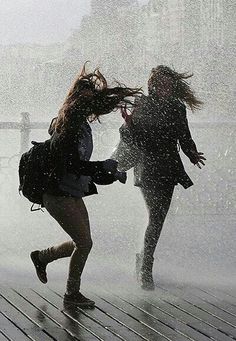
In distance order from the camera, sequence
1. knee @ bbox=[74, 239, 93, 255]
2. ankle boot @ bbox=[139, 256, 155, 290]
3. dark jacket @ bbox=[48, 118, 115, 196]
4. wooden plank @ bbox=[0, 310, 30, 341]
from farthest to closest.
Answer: ankle boot @ bbox=[139, 256, 155, 290], knee @ bbox=[74, 239, 93, 255], dark jacket @ bbox=[48, 118, 115, 196], wooden plank @ bbox=[0, 310, 30, 341]

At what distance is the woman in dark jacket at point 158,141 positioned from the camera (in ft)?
19.1

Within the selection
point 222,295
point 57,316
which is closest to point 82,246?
point 57,316

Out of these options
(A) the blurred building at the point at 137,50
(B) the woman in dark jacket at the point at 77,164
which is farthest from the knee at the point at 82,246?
(A) the blurred building at the point at 137,50

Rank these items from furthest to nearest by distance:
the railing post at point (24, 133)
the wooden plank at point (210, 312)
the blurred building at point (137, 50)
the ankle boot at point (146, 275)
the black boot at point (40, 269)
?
the blurred building at point (137, 50) < the railing post at point (24, 133) < the ankle boot at point (146, 275) < the black boot at point (40, 269) < the wooden plank at point (210, 312)

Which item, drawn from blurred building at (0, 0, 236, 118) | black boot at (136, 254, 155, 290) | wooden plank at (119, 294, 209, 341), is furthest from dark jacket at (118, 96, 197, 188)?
blurred building at (0, 0, 236, 118)

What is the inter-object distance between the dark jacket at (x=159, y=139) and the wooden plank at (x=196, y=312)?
0.73 metres

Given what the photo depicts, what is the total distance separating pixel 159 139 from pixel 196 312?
1319 millimetres

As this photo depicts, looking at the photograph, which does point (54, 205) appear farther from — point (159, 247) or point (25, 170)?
point (159, 247)

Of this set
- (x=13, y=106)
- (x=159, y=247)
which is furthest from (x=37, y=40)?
(x=159, y=247)

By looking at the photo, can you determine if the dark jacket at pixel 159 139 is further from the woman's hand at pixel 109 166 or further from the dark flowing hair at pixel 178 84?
the woman's hand at pixel 109 166

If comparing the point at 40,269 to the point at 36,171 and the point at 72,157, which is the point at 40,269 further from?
the point at 72,157

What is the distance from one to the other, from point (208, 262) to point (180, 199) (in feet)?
9.76

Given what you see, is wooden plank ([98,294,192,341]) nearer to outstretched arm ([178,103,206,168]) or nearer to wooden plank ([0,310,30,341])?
wooden plank ([0,310,30,341])

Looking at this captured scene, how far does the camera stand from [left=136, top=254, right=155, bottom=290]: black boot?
5730 mm
